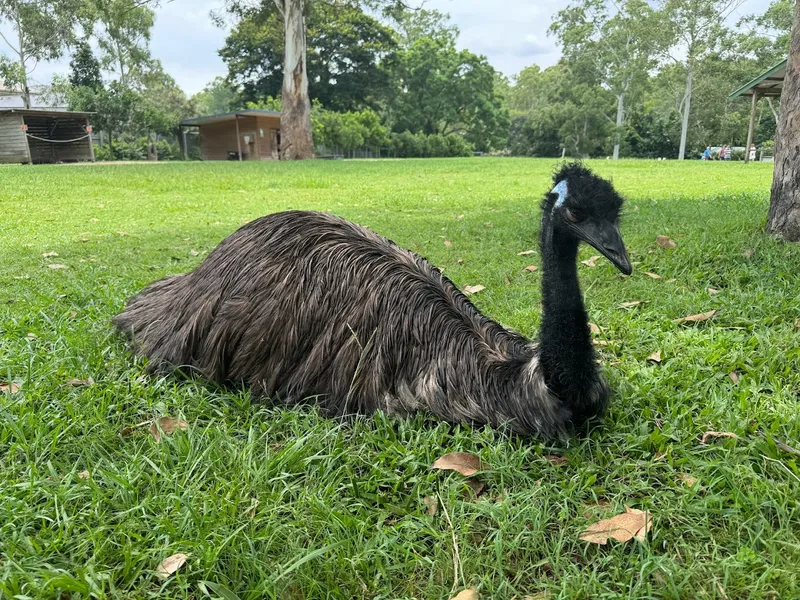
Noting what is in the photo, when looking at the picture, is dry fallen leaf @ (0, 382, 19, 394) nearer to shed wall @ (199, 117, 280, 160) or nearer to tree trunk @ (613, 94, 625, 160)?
shed wall @ (199, 117, 280, 160)

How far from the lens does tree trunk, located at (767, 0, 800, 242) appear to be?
14.8ft

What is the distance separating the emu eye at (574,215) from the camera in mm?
2227

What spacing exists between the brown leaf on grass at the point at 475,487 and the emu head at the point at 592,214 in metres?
0.90

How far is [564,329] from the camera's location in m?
2.25

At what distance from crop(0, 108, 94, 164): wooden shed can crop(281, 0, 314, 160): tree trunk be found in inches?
397

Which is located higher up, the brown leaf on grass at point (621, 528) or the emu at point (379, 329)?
the emu at point (379, 329)


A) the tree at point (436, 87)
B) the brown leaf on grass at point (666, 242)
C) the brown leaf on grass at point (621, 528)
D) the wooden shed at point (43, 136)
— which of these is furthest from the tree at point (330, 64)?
the brown leaf on grass at point (621, 528)

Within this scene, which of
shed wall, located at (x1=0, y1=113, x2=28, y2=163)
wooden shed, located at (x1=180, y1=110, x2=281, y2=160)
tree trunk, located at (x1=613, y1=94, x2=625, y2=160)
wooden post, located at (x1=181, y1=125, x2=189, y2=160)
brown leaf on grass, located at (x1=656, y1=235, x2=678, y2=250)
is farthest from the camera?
tree trunk, located at (x1=613, y1=94, x2=625, y2=160)

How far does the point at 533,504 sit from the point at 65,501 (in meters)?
1.53

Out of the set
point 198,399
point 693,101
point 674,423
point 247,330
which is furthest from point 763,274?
point 693,101

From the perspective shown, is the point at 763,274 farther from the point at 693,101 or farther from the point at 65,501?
the point at 693,101

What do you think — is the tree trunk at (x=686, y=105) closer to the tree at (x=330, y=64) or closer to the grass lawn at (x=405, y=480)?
the tree at (x=330, y=64)

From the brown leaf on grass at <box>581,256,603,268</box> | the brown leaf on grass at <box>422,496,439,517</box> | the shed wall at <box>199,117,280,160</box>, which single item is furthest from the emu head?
the shed wall at <box>199,117,280,160</box>

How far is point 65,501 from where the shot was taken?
6.63 feet
